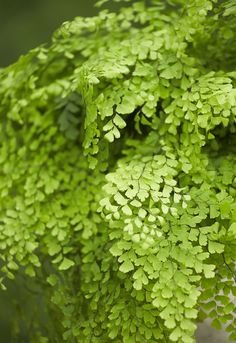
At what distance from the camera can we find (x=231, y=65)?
177 centimetres

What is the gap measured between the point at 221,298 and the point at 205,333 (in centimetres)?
40

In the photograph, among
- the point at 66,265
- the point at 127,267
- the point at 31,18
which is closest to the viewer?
the point at 127,267

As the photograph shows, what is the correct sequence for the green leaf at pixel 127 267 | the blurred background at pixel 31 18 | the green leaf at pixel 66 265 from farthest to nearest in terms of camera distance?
1. the blurred background at pixel 31 18
2. the green leaf at pixel 66 265
3. the green leaf at pixel 127 267

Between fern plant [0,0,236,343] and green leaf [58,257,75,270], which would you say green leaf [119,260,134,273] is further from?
green leaf [58,257,75,270]

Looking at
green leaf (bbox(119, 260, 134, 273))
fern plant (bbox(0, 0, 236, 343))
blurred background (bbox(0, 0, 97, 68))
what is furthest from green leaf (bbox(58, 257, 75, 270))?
blurred background (bbox(0, 0, 97, 68))

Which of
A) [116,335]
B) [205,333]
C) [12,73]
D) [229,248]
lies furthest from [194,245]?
[12,73]

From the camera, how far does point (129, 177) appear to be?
1.44 meters

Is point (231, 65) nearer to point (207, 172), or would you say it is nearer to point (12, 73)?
point (207, 172)

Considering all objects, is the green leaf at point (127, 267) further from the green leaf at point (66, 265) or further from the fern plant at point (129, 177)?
the green leaf at point (66, 265)

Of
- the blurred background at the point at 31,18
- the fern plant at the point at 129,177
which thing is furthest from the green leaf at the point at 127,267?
the blurred background at the point at 31,18

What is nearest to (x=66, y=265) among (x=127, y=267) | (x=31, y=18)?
(x=127, y=267)

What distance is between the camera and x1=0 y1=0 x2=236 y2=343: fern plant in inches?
54.9

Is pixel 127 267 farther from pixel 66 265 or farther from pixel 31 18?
pixel 31 18

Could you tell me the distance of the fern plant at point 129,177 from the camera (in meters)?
1.39
